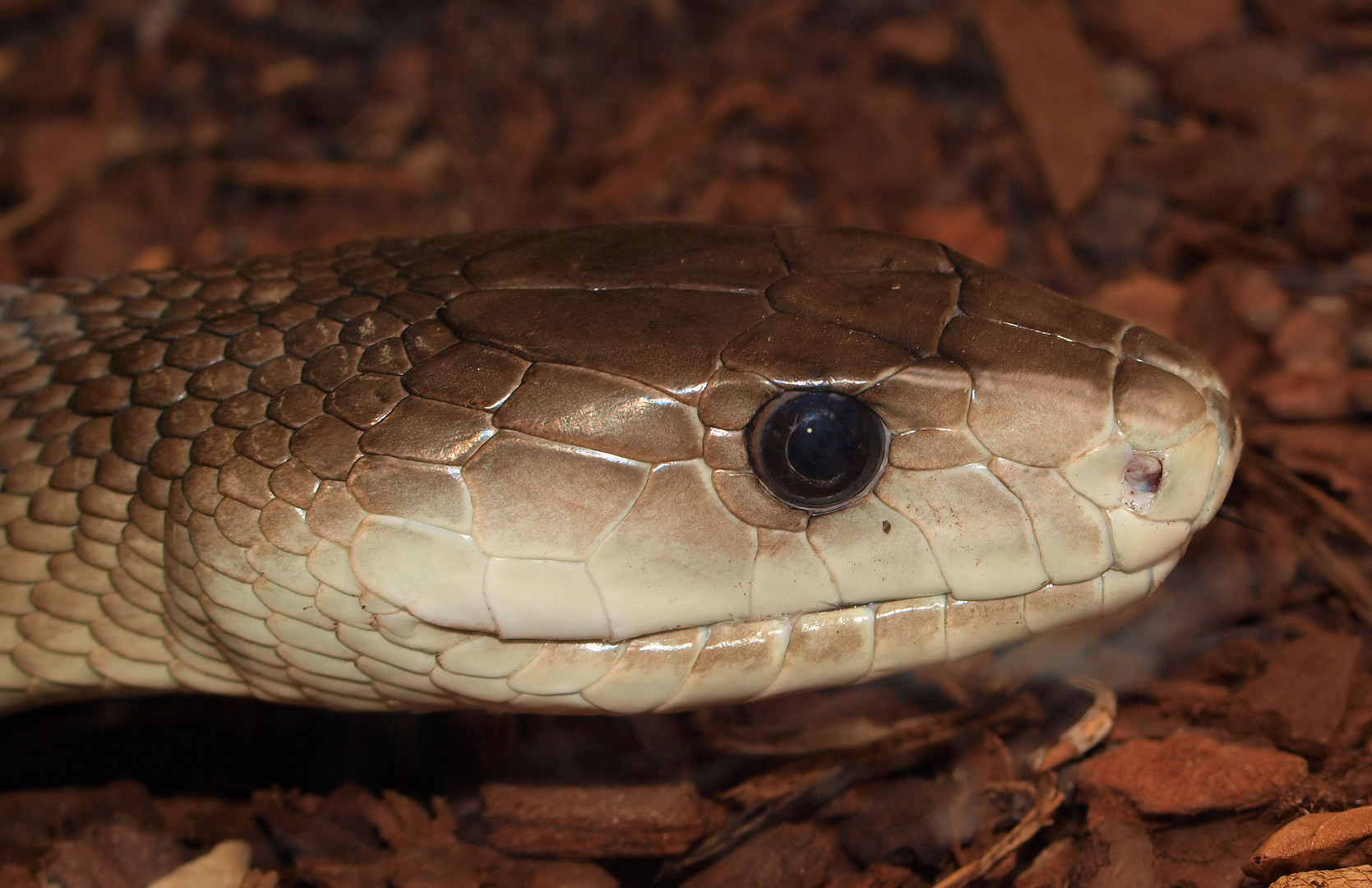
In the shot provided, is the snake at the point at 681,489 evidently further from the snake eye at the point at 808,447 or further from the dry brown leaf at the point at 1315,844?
the dry brown leaf at the point at 1315,844

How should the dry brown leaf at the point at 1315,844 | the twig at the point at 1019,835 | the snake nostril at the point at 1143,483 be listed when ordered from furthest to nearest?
the twig at the point at 1019,835
the snake nostril at the point at 1143,483
the dry brown leaf at the point at 1315,844

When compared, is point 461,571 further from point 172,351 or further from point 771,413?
point 172,351

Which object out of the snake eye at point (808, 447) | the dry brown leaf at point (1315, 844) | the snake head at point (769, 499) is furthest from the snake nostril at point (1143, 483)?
the dry brown leaf at point (1315, 844)

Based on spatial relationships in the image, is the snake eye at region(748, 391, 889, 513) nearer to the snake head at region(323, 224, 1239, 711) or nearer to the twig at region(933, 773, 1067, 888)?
the snake head at region(323, 224, 1239, 711)

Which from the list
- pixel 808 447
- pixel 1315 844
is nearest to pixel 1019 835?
pixel 1315 844

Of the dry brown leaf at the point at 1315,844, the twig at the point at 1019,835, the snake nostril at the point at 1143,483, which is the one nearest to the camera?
the dry brown leaf at the point at 1315,844

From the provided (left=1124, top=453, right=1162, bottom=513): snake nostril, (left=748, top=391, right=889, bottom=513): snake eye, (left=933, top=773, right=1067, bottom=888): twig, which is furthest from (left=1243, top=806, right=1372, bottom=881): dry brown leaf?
(left=748, top=391, right=889, bottom=513): snake eye
